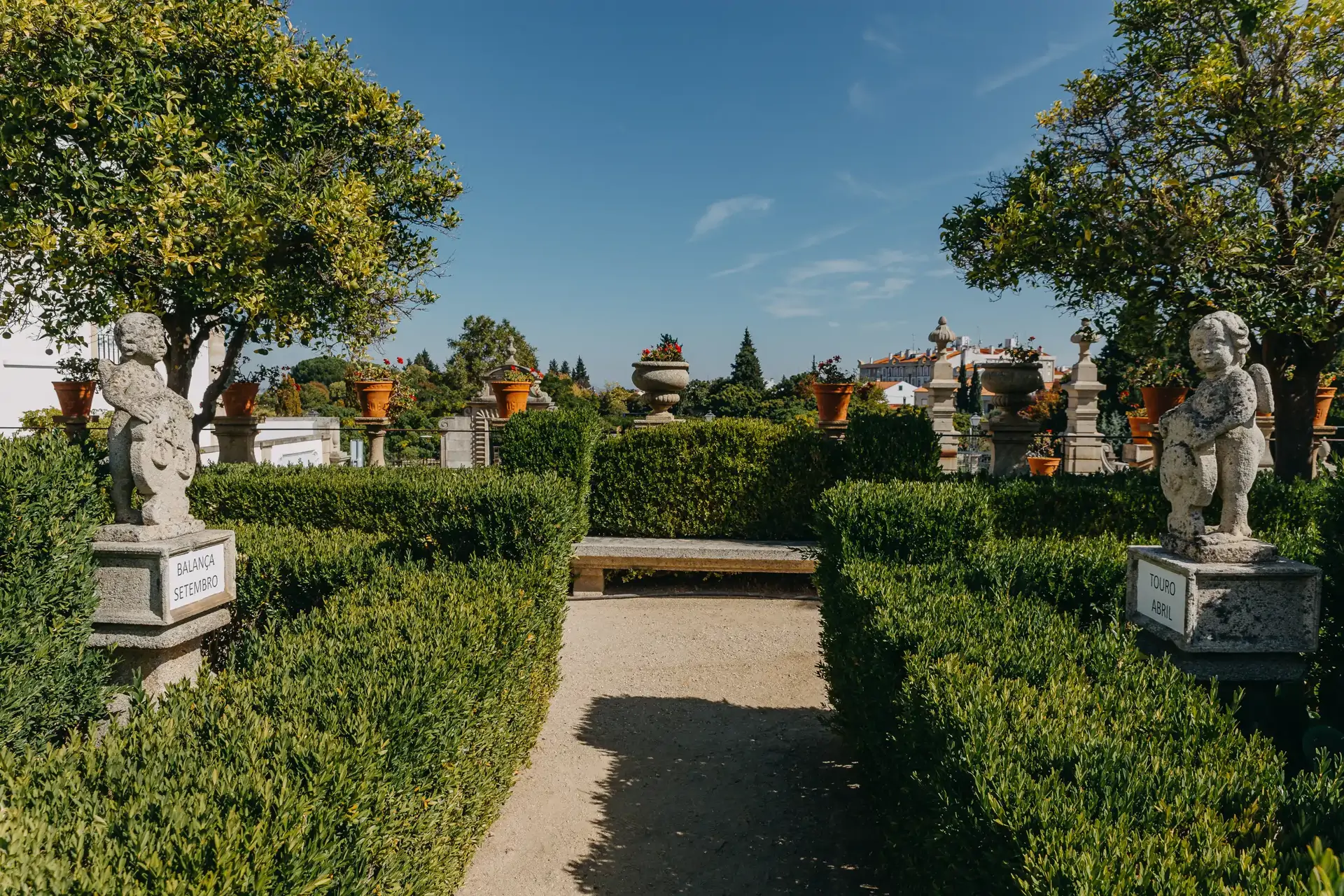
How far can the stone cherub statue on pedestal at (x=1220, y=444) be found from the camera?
12.2ft

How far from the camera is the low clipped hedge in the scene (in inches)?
68.4

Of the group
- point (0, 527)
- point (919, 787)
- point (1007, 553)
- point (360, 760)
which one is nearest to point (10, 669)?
point (0, 527)

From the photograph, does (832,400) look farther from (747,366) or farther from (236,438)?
(747,366)

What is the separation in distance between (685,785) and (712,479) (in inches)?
188

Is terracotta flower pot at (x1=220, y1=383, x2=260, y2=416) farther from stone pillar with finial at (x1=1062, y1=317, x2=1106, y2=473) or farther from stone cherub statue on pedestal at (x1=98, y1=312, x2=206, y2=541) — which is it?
stone pillar with finial at (x1=1062, y1=317, x2=1106, y2=473)

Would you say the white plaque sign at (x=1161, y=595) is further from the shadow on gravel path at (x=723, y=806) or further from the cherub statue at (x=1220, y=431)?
the shadow on gravel path at (x=723, y=806)

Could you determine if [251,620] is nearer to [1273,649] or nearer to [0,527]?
[0,527]

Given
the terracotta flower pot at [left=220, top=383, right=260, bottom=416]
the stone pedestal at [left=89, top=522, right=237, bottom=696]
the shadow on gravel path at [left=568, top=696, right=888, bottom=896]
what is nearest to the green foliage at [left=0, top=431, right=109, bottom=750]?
the stone pedestal at [left=89, top=522, right=237, bottom=696]

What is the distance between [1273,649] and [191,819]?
480cm

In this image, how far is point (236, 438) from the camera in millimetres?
9711

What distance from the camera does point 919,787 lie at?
258 centimetres

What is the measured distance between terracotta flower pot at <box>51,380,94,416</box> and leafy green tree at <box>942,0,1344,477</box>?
1120 cm

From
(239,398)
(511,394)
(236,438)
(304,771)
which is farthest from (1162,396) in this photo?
(236,438)

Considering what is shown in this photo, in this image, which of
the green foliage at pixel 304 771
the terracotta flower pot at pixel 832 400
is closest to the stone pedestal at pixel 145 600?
the green foliage at pixel 304 771
